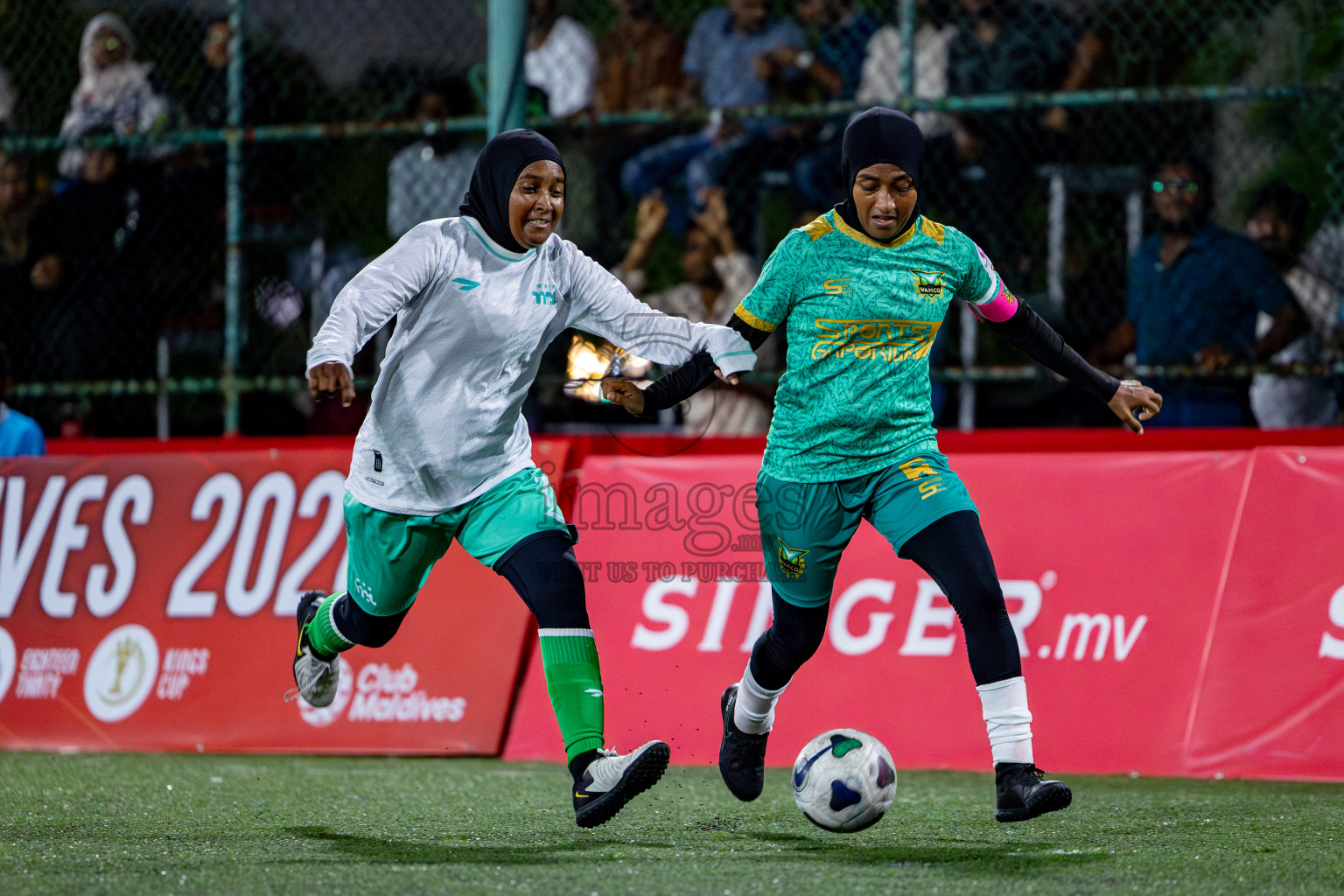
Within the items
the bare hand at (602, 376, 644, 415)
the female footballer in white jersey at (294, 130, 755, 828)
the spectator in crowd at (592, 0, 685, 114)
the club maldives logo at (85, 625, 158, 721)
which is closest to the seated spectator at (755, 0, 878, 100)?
the spectator in crowd at (592, 0, 685, 114)

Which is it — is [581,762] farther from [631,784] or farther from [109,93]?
[109,93]

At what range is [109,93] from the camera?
939 cm

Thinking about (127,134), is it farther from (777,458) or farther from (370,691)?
(777,458)

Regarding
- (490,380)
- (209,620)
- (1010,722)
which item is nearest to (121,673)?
(209,620)

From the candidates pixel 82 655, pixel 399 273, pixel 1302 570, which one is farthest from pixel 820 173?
pixel 82 655

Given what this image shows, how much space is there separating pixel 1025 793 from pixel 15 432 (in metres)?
5.84

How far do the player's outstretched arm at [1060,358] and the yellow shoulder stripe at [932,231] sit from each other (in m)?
0.28

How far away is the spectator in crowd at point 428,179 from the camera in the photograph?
851 cm

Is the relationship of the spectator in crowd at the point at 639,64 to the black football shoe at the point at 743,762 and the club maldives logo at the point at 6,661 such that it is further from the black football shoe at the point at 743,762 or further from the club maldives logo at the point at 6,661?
the black football shoe at the point at 743,762

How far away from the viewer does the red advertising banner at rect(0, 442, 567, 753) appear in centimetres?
745

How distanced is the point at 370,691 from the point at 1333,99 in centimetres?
503

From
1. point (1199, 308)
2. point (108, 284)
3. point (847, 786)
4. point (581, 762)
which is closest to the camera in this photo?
point (847, 786)

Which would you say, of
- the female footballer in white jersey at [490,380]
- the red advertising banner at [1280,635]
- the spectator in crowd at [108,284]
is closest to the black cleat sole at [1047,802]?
the female footballer in white jersey at [490,380]

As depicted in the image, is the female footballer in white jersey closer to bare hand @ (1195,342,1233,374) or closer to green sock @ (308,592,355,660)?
green sock @ (308,592,355,660)
